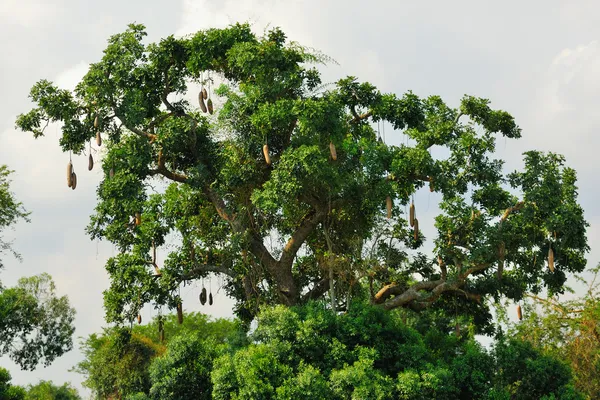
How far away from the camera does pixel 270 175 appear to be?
17.5 m

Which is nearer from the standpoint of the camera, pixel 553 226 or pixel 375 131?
pixel 553 226

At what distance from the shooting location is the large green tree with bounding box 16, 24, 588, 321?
1733 cm

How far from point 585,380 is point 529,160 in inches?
227

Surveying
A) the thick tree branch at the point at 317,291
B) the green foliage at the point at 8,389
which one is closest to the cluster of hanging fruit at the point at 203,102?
the thick tree branch at the point at 317,291

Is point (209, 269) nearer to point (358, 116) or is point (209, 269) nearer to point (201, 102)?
point (201, 102)

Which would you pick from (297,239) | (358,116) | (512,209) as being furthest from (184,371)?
(512,209)

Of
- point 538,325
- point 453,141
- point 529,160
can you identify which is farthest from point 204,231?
point 538,325

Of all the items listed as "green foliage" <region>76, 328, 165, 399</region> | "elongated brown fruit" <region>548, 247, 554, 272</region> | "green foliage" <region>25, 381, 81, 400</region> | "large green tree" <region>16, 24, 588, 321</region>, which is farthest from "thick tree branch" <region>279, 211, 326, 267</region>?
"green foliage" <region>25, 381, 81, 400</region>

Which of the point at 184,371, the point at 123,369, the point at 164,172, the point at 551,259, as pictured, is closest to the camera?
the point at 551,259

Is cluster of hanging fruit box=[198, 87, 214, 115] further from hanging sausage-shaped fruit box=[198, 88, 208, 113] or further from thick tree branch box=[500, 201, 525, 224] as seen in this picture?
thick tree branch box=[500, 201, 525, 224]

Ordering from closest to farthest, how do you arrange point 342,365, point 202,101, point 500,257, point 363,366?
1. point 363,366
2. point 342,365
3. point 202,101
4. point 500,257

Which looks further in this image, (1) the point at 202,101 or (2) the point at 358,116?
(2) the point at 358,116

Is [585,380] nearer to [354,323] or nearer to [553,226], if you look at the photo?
[553,226]

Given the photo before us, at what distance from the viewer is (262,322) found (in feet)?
55.9
